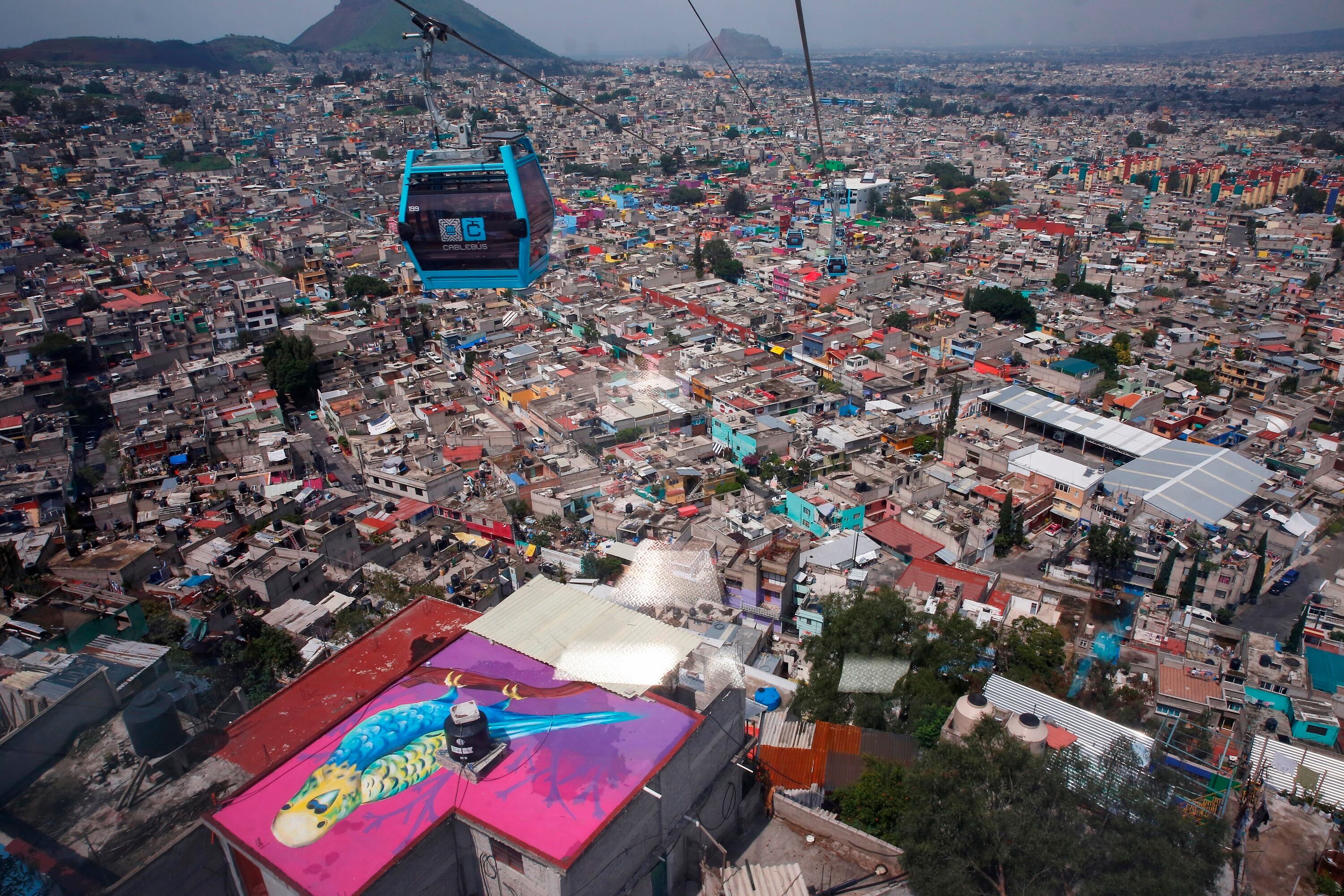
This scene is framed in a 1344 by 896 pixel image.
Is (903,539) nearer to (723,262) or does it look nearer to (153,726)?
(153,726)

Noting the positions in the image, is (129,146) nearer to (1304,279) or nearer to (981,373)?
(981,373)

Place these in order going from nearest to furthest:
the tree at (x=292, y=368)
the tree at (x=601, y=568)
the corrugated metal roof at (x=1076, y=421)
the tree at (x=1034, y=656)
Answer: the tree at (x=1034, y=656) < the tree at (x=601, y=568) < the corrugated metal roof at (x=1076, y=421) < the tree at (x=292, y=368)

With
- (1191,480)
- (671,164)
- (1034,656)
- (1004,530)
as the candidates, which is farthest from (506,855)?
(671,164)

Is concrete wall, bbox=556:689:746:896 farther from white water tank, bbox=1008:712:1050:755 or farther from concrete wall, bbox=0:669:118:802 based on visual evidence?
concrete wall, bbox=0:669:118:802

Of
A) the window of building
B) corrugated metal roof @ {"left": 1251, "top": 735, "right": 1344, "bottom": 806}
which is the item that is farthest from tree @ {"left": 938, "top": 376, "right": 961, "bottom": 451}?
the window of building

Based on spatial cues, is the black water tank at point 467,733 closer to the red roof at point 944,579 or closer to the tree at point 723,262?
the red roof at point 944,579

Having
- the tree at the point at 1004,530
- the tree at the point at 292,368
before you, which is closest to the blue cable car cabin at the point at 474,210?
the tree at the point at 1004,530

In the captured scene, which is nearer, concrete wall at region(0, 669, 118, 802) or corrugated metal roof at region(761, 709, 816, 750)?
concrete wall at region(0, 669, 118, 802)
